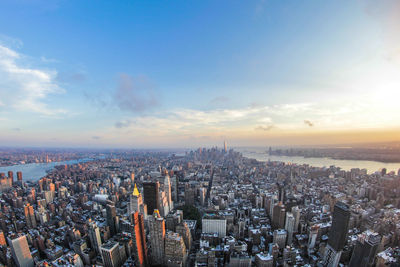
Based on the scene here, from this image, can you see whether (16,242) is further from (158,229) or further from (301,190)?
(301,190)

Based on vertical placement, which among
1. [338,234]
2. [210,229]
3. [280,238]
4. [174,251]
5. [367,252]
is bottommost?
[210,229]

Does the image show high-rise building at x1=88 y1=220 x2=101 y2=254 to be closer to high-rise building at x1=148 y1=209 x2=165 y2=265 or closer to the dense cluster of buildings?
the dense cluster of buildings

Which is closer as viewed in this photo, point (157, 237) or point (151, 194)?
point (157, 237)

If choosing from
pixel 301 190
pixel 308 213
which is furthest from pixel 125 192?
pixel 301 190

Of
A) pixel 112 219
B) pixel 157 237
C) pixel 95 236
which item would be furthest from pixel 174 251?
pixel 112 219

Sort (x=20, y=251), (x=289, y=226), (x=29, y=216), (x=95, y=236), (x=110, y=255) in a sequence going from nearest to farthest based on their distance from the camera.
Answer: (x=110, y=255) < (x=20, y=251) < (x=95, y=236) < (x=289, y=226) < (x=29, y=216)

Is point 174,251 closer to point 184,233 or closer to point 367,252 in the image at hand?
point 184,233

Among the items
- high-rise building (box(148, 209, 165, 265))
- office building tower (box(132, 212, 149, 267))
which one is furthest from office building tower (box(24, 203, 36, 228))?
high-rise building (box(148, 209, 165, 265))
